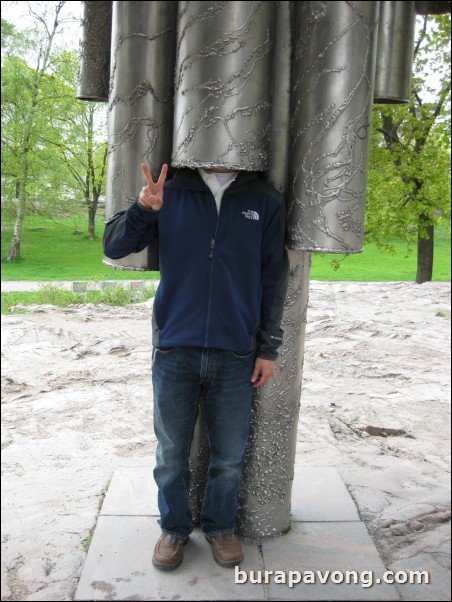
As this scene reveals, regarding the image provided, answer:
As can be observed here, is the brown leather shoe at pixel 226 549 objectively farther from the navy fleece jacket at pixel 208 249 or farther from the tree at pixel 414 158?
the tree at pixel 414 158

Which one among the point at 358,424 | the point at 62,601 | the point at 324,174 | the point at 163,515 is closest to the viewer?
the point at 324,174

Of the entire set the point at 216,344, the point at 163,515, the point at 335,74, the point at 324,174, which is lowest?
the point at 163,515

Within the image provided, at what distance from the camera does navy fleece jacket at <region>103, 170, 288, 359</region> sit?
7.27 ft

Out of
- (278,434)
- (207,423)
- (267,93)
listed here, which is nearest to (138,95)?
(267,93)

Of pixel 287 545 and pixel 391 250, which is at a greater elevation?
pixel 391 250

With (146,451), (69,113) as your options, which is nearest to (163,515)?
(146,451)

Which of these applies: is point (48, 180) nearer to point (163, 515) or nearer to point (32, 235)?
point (32, 235)

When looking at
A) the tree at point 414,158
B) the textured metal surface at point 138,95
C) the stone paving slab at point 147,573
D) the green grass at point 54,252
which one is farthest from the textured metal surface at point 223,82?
the green grass at point 54,252

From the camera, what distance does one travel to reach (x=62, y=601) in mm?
2320

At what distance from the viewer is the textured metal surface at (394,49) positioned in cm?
232

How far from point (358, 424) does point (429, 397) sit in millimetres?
955

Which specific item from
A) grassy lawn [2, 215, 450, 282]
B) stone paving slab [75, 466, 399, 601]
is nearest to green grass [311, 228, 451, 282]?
grassy lawn [2, 215, 450, 282]

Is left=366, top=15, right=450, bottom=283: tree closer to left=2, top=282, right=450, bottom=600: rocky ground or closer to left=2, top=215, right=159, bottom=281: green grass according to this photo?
left=2, top=282, right=450, bottom=600: rocky ground

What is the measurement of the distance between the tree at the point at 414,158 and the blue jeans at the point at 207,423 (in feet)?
24.8
